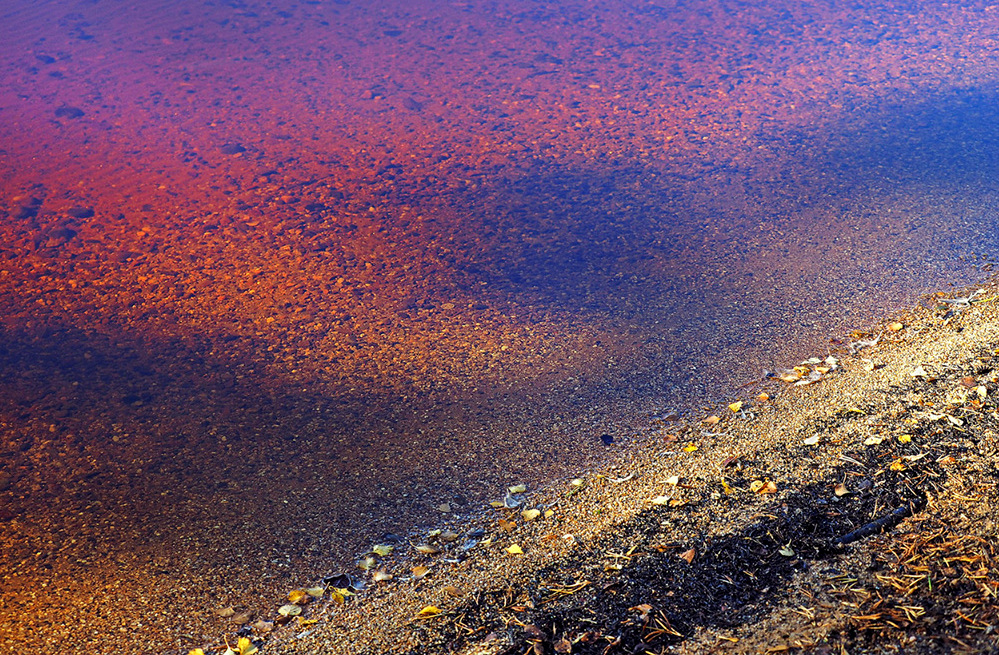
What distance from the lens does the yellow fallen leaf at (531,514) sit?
3.02 metres

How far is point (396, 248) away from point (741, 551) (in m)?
3.44

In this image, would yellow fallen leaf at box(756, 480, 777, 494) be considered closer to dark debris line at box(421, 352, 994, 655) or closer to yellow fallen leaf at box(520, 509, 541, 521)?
dark debris line at box(421, 352, 994, 655)

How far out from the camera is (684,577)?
2.34 m

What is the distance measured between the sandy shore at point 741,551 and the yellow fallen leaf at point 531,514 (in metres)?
0.01

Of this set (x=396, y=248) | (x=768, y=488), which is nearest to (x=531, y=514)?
(x=768, y=488)

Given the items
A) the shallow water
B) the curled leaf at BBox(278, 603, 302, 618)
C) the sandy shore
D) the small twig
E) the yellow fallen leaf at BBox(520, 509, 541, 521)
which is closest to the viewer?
the sandy shore

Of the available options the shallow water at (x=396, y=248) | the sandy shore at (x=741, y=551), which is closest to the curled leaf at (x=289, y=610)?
the sandy shore at (x=741, y=551)

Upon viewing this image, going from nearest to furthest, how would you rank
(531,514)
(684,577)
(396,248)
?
1. (684,577)
2. (531,514)
3. (396,248)

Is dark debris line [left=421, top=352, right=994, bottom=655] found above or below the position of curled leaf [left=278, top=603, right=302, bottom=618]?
above

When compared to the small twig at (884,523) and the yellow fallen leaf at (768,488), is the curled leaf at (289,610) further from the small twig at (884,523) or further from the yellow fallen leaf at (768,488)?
the small twig at (884,523)

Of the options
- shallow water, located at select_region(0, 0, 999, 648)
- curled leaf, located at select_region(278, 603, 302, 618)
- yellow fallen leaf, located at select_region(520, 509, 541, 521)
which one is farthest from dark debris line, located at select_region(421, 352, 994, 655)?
shallow water, located at select_region(0, 0, 999, 648)

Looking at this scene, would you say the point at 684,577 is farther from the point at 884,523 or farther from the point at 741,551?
the point at 884,523

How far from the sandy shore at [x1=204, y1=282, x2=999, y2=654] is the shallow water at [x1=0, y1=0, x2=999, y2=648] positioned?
0.32m

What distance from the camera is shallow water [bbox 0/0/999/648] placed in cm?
337
